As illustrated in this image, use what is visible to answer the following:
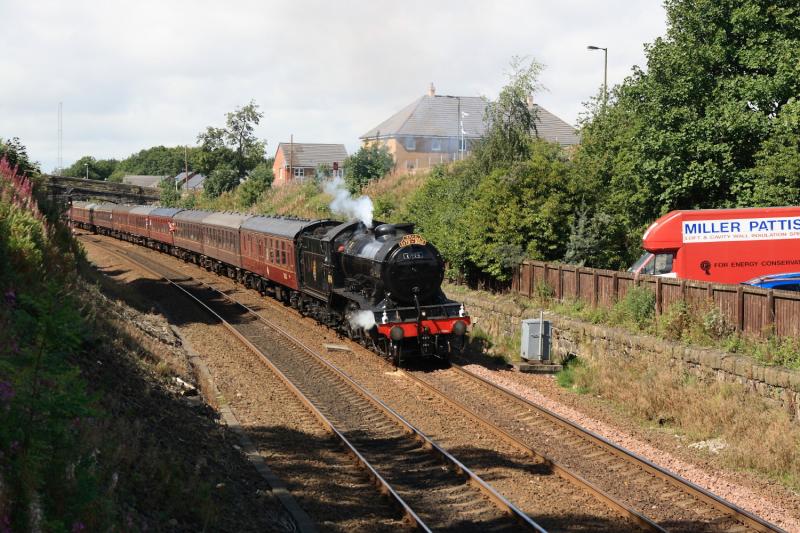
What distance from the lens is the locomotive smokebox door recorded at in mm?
17844

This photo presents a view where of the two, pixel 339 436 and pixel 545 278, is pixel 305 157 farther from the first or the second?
pixel 339 436

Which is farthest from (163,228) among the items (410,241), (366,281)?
(410,241)

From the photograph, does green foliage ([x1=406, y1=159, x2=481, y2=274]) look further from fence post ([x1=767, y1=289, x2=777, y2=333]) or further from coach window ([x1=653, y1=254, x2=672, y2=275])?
fence post ([x1=767, y1=289, x2=777, y2=333])

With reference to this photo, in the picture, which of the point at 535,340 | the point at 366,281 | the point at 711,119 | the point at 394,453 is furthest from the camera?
the point at 711,119

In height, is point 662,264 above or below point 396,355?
above

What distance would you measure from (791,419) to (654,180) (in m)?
13.5

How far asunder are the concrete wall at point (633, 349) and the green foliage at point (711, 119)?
3488mm

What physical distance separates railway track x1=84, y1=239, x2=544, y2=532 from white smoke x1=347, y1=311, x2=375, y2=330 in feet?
4.09

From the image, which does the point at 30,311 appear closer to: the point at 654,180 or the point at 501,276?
the point at 501,276

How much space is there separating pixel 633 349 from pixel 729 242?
6287 mm

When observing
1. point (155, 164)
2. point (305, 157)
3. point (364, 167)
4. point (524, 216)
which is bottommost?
point (524, 216)

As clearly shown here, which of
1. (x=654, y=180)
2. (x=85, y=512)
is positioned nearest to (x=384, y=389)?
(x=85, y=512)

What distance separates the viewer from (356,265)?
1942cm

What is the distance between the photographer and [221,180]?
79562 mm
